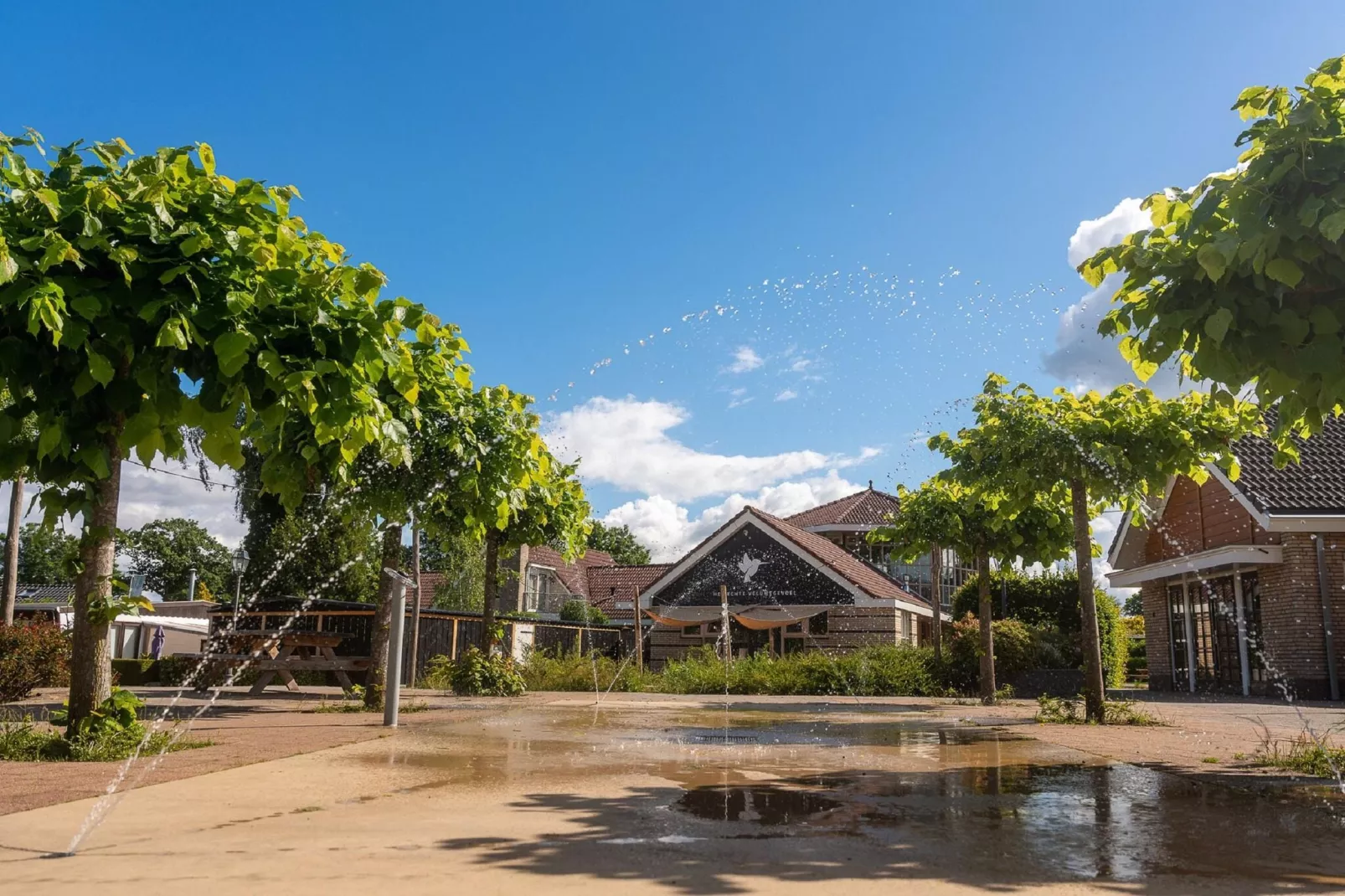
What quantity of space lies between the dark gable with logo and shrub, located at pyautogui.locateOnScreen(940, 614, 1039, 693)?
6857 millimetres

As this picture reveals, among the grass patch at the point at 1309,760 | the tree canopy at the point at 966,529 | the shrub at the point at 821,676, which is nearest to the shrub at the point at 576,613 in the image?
the shrub at the point at 821,676

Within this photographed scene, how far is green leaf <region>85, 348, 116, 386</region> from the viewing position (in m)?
4.87

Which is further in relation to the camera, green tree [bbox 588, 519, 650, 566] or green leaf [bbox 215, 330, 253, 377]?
green tree [bbox 588, 519, 650, 566]

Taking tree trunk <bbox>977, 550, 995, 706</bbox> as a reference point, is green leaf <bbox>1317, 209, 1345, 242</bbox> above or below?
above

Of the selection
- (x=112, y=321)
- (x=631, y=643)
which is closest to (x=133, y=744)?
(x=112, y=321)

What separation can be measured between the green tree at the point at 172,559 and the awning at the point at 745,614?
75411mm

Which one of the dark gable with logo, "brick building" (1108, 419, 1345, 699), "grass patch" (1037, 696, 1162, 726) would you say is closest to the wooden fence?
the dark gable with logo

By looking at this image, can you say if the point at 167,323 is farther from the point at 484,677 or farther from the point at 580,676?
the point at 580,676

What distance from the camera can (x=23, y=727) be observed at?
7.82m

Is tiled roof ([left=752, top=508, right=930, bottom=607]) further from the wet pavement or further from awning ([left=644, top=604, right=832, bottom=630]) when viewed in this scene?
the wet pavement

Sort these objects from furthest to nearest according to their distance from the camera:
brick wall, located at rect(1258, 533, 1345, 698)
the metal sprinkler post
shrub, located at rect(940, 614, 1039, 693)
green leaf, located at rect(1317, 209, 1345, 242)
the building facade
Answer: the building facade → shrub, located at rect(940, 614, 1039, 693) → brick wall, located at rect(1258, 533, 1345, 698) → the metal sprinkler post → green leaf, located at rect(1317, 209, 1345, 242)

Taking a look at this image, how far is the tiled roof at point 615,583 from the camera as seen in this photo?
46.3 metres

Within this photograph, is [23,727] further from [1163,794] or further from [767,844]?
[1163,794]

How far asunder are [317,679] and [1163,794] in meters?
23.7
